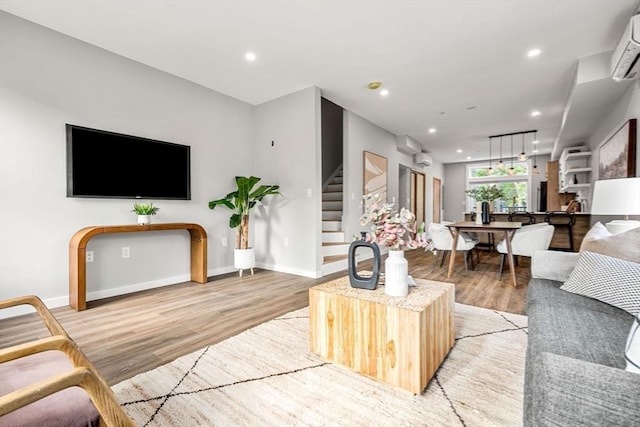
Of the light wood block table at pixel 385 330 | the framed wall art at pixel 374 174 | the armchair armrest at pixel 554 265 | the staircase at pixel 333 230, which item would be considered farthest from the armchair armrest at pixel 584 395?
the framed wall art at pixel 374 174

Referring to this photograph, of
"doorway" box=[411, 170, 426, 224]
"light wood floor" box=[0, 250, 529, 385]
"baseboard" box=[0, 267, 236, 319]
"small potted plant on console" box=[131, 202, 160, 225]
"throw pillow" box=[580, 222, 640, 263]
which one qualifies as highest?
"doorway" box=[411, 170, 426, 224]

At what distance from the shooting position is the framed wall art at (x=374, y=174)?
5.56 m

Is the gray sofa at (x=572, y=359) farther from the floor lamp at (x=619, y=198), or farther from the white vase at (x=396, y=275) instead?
the floor lamp at (x=619, y=198)

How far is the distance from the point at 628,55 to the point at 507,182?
8.57m

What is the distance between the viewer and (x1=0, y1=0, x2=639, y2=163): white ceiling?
2.49 meters

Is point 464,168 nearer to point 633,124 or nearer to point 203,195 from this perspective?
point 633,124

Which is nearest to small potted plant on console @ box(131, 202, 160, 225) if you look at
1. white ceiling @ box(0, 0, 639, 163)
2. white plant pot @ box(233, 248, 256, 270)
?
white plant pot @ box(233, 248, 256, 270)

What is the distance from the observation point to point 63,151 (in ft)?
9.39

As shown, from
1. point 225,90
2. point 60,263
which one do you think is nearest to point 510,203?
point 225,90

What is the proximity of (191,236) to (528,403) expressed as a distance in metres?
3.84

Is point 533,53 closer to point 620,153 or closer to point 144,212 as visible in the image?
point 620,153

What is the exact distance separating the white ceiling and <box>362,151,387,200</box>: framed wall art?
1220 millimetres

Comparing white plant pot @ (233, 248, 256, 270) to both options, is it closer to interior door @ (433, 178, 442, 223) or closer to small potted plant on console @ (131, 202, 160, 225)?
small potted plant on console @ (131, 202, 160, 225)

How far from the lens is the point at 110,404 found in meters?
0.77
